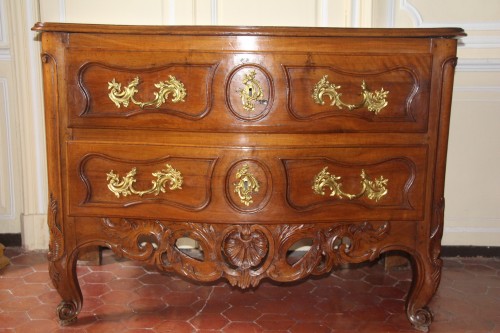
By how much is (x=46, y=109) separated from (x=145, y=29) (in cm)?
44

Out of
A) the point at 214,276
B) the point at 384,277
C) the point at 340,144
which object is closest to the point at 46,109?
the point at 214,276

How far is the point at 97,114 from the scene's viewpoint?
1867 millimetres

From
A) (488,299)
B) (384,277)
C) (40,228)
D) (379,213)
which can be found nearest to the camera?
(379,213)

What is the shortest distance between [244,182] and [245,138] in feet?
0.48

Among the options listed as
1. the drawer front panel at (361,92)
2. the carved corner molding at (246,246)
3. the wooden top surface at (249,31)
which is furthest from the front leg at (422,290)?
the wooden top surface at (249,31)

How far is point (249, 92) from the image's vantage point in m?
1.81

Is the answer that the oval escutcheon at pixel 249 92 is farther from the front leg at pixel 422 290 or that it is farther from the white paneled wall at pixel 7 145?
the white paneled wall at pixel 7 145

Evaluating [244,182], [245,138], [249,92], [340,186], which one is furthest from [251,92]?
[340,186]

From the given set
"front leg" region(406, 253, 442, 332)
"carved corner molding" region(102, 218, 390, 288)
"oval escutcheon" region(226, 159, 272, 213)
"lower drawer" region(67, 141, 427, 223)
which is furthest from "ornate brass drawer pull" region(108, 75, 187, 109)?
"front leg" region(406, 253, 442, 332)

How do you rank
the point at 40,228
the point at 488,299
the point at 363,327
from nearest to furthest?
1. the point at 363,327
2. the point at 488,299
3. the point at 40,228

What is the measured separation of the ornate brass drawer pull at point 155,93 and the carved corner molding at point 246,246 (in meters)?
0.43

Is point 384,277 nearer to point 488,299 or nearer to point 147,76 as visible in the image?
point 488,299

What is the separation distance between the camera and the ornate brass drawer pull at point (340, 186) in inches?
73.9

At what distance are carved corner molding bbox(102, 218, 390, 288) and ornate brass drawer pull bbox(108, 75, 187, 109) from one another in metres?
0.43
